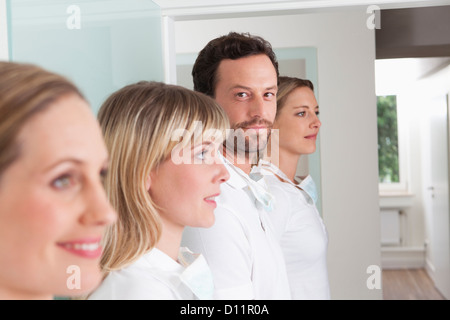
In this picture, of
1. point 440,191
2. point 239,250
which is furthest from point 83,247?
point 440,191

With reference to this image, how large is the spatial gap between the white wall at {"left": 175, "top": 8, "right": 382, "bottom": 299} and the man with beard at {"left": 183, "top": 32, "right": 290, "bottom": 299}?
0.76m

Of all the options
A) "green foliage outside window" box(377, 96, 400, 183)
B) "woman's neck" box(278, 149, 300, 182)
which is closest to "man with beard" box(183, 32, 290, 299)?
"woman's neck" box(278, 149, 300, 182)

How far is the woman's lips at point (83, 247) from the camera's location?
346 millimetres

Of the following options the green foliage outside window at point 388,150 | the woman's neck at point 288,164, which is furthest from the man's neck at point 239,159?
the green foliage outside window at point 388,150

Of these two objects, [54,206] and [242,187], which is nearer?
[54,206]

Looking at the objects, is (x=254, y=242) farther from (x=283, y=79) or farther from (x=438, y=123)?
(x=438, y=123)

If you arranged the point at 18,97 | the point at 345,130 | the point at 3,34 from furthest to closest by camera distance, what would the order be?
1. the point at 345,130
2. the point at 3,34
3. the point at 18,97

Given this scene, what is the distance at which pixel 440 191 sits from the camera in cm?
259

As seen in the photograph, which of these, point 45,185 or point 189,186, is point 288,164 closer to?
point 189,186

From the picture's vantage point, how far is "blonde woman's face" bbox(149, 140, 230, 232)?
521mm

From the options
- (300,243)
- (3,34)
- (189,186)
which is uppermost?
(3,34)

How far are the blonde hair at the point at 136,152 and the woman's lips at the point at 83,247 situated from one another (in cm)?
12

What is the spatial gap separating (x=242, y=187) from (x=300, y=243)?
156 millimetres
